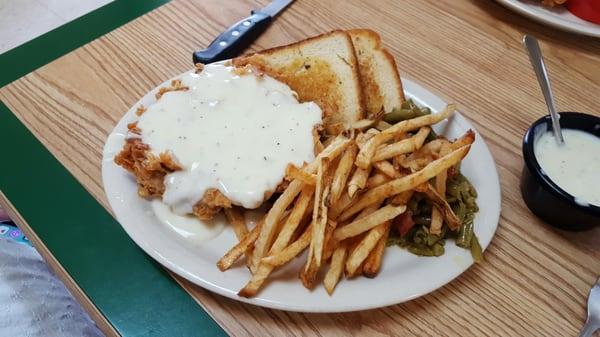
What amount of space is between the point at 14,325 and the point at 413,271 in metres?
1.19

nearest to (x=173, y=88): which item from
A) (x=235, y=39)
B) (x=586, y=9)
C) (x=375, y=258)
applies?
(x=235, y=39)

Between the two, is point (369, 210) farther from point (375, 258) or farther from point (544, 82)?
point (544, 82)

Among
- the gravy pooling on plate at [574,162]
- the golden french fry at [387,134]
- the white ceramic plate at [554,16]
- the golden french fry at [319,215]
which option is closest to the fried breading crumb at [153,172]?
the golden french fry at [319,215]

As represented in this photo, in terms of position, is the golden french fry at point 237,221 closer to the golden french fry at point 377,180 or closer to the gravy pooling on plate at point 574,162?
the golden french fry at point 377,180

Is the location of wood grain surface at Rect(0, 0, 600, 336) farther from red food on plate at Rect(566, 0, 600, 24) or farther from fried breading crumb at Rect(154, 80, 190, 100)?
fried breading crumb at Rect(154, 80, 190, 100)

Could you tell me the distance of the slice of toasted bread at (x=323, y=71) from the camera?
1.70 meters

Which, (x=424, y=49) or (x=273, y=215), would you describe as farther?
(x=424, y=49)

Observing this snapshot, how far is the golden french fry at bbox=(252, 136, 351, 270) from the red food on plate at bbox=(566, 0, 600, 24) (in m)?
1.43

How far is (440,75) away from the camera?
2.01m

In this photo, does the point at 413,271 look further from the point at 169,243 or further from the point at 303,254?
the point at 169,243

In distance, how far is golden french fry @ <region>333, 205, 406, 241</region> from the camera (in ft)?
4.10

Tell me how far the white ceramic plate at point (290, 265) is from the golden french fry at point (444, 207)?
0.08m

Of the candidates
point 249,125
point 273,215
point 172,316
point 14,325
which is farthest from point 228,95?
point 14,325

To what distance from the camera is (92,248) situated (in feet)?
4.66
